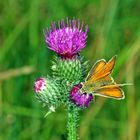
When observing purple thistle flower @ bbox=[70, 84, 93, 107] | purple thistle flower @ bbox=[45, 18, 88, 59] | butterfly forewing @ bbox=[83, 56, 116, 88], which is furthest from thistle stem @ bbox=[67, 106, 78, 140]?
purple thistle flower @ bbox=[45, 18, 88, 59]

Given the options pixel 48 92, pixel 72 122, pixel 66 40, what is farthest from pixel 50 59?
pixel 72 122

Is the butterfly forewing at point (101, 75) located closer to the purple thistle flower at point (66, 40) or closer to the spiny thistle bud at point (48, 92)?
the spiny thistle bud at point (48, 92)

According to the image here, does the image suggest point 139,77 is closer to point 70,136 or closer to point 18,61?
point 18,61

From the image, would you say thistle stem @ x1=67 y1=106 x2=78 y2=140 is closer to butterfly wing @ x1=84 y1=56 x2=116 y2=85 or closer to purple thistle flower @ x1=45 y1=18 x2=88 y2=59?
butterfly wing @ x1=84 y1=56 x2=116 y2=85

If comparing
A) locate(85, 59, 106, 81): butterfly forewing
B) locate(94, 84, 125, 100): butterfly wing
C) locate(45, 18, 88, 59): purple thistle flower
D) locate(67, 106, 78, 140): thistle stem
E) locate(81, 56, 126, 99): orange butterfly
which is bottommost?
locate(67, 106, 78, 140): thistle stem

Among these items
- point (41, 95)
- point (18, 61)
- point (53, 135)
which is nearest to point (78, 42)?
point (41, 95)

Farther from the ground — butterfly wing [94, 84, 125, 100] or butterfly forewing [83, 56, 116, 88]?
butterfly forewing [83, 56, 116, 88]

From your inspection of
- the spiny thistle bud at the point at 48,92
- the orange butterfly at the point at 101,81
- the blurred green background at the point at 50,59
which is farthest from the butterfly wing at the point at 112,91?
the blurred green background at the point at 50,59
